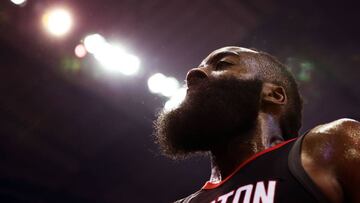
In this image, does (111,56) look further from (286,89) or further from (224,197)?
(224,197)

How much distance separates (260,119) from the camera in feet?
4.63

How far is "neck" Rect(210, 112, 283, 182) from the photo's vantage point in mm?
1334

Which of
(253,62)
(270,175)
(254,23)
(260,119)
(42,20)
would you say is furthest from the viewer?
(42,20)

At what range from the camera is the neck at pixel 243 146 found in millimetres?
1334

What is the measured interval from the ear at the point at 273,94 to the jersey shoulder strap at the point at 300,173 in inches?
16.9

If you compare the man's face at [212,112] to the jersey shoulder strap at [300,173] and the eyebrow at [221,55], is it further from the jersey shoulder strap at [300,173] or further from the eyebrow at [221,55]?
the jersey shoulder strap at [300,173]

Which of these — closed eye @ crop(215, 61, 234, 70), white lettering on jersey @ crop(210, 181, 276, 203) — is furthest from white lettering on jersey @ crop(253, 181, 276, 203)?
closed eye @ crop(215, 61, 234, 70)

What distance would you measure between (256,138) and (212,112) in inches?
7.0

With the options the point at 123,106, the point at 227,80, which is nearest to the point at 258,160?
the point at 227,80

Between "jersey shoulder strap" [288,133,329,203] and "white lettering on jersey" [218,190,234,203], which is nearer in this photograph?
"jersey shoulder strap" [288,133,329,203]

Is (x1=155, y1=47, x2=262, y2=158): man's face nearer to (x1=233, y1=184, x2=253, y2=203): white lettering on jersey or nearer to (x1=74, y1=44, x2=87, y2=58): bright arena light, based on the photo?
(x1=233, y1=184, x2=253, y2=203): white lettering on jersey

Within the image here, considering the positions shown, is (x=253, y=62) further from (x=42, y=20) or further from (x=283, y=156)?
(x=42, y=20)

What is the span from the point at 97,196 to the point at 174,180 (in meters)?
1.16

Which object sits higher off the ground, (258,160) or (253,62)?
(253,62)
